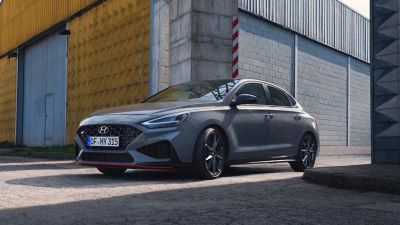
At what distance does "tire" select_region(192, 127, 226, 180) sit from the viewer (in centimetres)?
571

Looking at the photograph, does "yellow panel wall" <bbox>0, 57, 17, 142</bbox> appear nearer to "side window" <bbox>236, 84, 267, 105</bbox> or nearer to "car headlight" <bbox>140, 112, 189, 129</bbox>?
"side window" <bbox>236, 84, 267, 105</bbox>

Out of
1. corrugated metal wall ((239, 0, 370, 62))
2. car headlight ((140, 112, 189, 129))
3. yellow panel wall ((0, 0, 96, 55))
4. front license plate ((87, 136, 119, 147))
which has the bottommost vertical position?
front license plate ((87, 136, 119, 147))

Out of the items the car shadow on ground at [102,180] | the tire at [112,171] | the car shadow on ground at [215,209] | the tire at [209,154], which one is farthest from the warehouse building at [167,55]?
the car shadow on ground at [215,209]

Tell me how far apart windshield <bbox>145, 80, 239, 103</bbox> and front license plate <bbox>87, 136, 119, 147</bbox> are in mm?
1128

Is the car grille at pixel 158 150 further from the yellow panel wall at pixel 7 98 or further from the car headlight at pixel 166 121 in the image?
the yellow panel wall at pixel 7 98

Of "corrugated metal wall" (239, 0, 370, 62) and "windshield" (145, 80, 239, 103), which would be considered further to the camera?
"corrugated metal wall" (239, 0, 370, 62)

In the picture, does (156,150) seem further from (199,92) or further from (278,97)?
(278,97)

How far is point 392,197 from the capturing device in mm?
4504

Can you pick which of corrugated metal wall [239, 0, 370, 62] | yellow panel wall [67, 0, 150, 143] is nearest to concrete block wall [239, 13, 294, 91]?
corrugated metal wall [239, 0, 370, 62]

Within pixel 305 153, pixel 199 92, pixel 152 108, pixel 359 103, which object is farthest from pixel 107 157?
pixel 359 103

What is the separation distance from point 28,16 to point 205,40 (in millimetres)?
13557

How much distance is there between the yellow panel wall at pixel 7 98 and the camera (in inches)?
915

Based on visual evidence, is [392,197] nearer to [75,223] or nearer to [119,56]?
[75,223]

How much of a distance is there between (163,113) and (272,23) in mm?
9648
